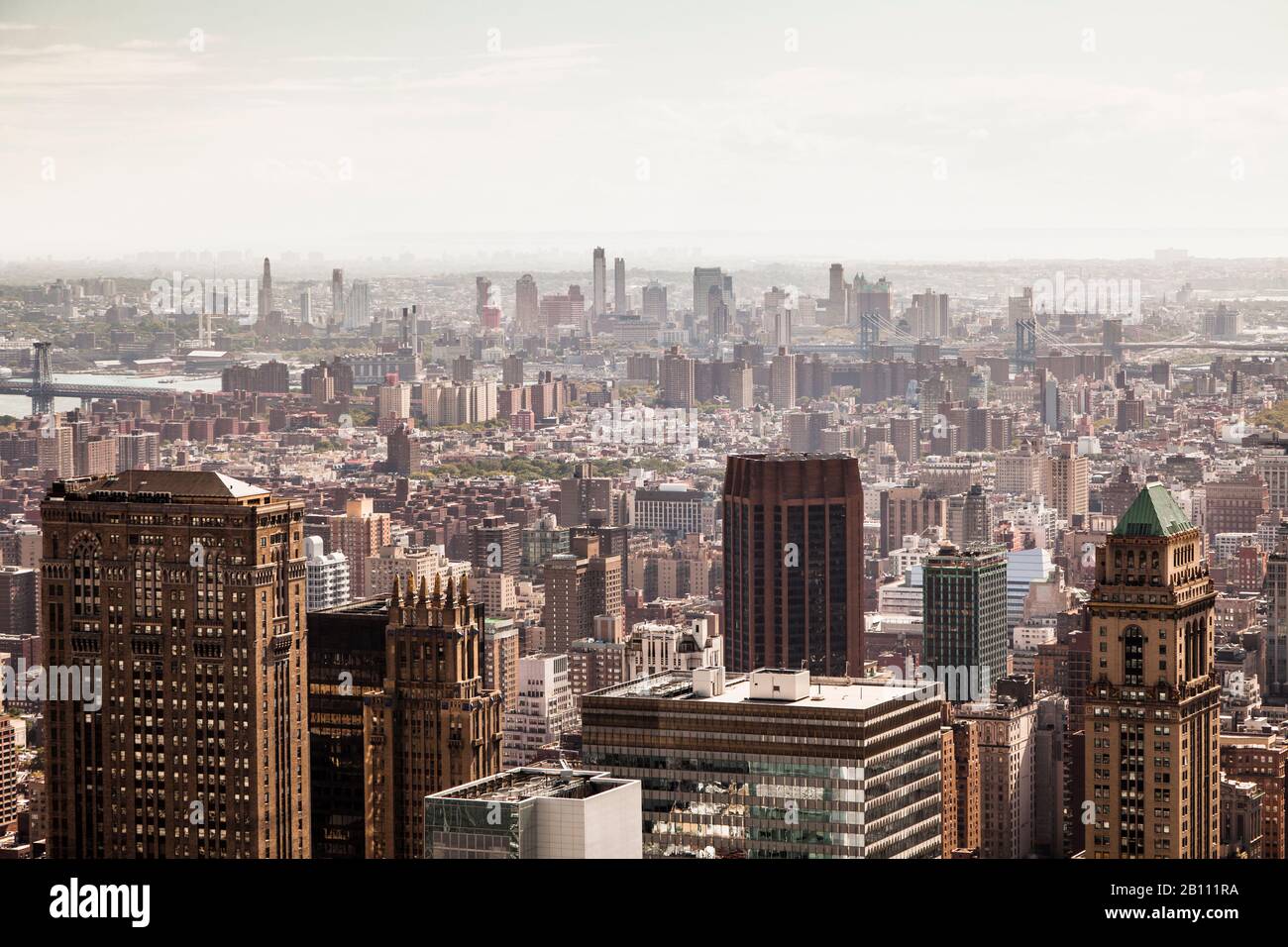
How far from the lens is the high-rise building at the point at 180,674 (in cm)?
952

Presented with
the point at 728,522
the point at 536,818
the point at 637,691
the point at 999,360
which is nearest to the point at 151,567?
the point at 637,691

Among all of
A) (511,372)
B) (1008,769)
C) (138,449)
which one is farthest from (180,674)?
(511,372)

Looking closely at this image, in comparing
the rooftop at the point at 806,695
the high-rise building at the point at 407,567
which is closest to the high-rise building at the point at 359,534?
the high-rise building at the point at 407,567

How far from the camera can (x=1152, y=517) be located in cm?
918

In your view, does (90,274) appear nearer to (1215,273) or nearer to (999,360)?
(1215,273)

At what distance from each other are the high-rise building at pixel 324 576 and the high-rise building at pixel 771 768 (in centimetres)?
392

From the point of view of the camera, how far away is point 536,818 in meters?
6.39

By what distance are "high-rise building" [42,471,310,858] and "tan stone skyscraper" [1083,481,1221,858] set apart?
369cm

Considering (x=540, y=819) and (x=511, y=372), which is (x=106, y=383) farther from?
(x=540, y=819)

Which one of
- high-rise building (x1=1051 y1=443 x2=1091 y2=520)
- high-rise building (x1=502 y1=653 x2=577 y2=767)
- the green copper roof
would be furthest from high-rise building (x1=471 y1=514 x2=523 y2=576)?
the green copper roof

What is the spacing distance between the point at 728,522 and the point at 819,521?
2.63ft

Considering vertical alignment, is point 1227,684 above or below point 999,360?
below
